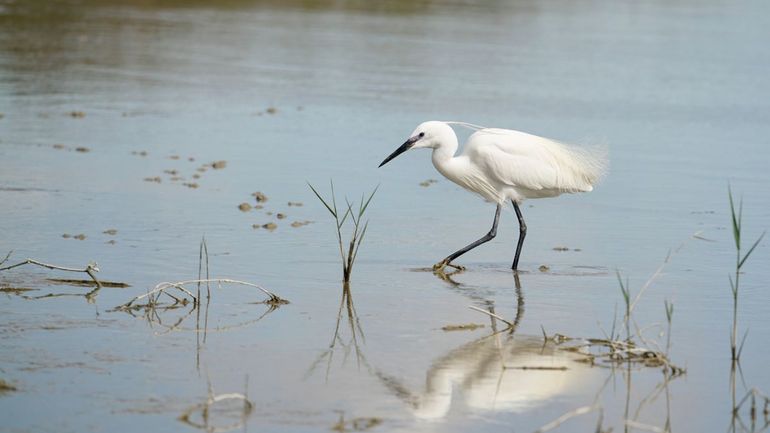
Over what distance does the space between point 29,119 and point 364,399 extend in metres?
8.82

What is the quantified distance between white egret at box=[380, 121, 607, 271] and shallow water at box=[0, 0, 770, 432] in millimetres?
429

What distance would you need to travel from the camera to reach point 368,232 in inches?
364

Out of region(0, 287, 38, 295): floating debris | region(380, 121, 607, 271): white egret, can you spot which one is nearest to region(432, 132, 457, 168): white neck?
region(380, 121, 607, 271): white egret

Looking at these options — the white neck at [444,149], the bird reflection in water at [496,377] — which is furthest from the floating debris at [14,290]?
the white neck at [444,149]

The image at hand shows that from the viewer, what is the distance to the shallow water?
5559mm

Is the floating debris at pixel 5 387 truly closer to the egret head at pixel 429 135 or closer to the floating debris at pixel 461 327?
the floating debris at pixel 461 327

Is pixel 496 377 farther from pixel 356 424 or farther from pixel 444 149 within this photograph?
pixel 444 149

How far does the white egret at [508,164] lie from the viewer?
8.48m

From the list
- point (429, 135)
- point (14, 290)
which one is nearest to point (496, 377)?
point (14, 290)

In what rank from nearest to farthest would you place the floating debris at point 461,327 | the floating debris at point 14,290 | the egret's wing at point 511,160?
the floating debris at point 461,327
the floating debris at point 14,290
the egret's wing at point 511,160

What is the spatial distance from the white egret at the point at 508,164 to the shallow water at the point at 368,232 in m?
0.43

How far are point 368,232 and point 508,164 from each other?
4.00 ft

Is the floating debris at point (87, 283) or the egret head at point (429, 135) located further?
the egret head at point (429, 135)

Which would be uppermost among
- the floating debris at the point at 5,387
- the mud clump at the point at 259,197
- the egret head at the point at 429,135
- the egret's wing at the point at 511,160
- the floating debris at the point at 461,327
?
the egret head at the point at 429,135
